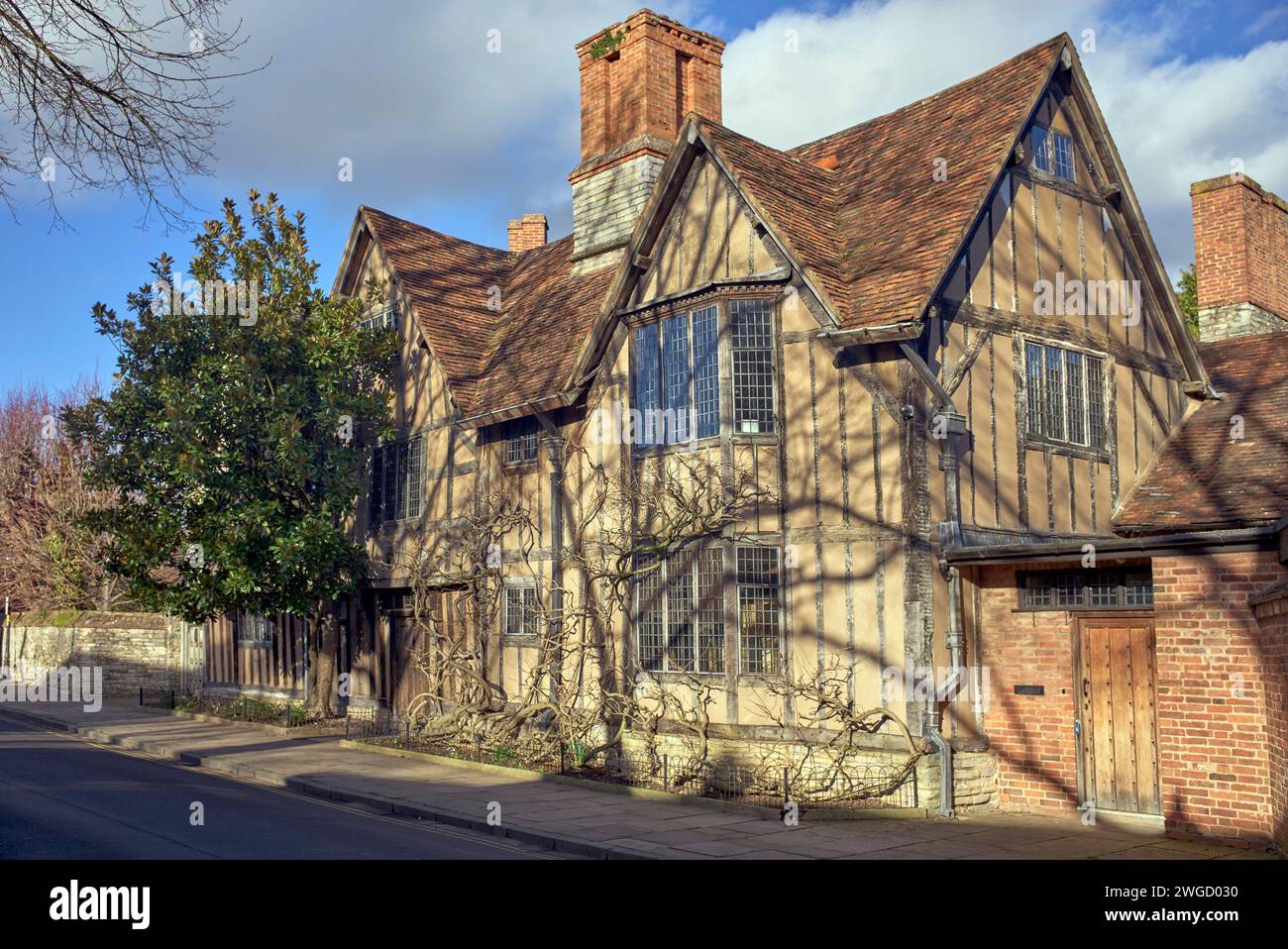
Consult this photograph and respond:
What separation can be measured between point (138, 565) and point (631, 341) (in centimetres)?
1045

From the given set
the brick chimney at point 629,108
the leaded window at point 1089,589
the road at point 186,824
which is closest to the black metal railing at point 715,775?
the leaded window at point 1089,589

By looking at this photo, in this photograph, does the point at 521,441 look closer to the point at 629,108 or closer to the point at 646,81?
the point at 629,108

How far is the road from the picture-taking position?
1113 cm

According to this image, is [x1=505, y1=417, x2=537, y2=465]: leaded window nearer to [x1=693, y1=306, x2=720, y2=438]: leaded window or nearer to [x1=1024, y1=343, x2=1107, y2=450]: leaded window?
[x1=693, y1=306, x2=720, y2=438]: leaded window

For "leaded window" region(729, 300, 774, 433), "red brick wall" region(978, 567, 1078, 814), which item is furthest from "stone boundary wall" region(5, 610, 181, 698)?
"red brick wall" region(978, 567, 1078, 814)

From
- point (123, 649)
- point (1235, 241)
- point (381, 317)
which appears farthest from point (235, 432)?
point (1235, 241)

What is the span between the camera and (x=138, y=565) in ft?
72.0

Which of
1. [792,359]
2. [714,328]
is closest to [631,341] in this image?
[714,328]

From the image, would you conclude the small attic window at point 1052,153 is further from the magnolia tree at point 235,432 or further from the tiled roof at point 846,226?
the magnolia tree at point 235,432

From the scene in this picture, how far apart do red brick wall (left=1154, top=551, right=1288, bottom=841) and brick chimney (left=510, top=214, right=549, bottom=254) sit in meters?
21.3
